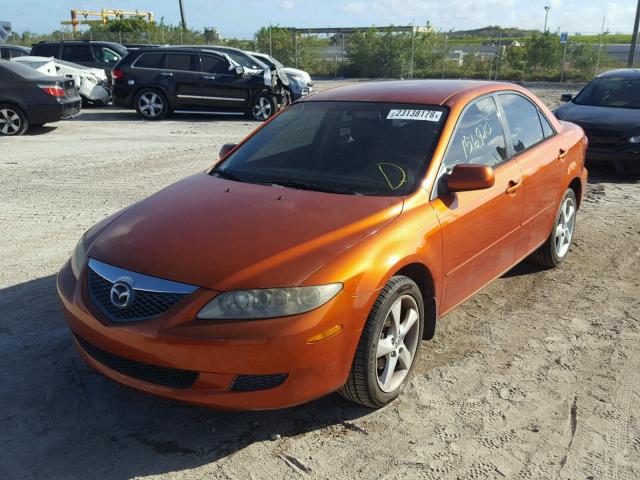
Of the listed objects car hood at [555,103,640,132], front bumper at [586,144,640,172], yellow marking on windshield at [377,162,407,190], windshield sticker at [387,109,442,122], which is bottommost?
front bumper at [586,144,640,172]

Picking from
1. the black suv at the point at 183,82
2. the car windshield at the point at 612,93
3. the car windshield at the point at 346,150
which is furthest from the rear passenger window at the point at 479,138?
the black suv at the point at 183,82

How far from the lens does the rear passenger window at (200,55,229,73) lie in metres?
15.2

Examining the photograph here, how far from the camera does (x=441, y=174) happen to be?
3.81 metres

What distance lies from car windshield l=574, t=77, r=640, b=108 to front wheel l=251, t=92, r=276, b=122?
746 cm

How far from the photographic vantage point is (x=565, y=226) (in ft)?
18.4

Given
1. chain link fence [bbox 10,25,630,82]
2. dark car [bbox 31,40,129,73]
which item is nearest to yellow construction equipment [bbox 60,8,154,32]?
chain link fence [bbox 10,25,630,82]

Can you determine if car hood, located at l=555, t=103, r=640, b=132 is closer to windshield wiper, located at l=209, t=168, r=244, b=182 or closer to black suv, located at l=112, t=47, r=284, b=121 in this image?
windshield wiper, located at l=209, t=168, r=244, b=182

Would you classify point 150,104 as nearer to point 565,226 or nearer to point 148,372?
point 565,226

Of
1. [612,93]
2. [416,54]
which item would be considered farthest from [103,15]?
[612,93]

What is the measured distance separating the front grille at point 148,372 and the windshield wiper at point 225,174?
4.81 feet

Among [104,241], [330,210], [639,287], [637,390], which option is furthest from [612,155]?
Result: [104,241]

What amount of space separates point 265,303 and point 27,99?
1113 cm

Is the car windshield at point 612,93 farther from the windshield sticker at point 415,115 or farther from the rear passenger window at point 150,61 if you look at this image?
the rear passenger window at point 150,61

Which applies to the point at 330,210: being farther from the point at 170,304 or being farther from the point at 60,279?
the point at 60,279
